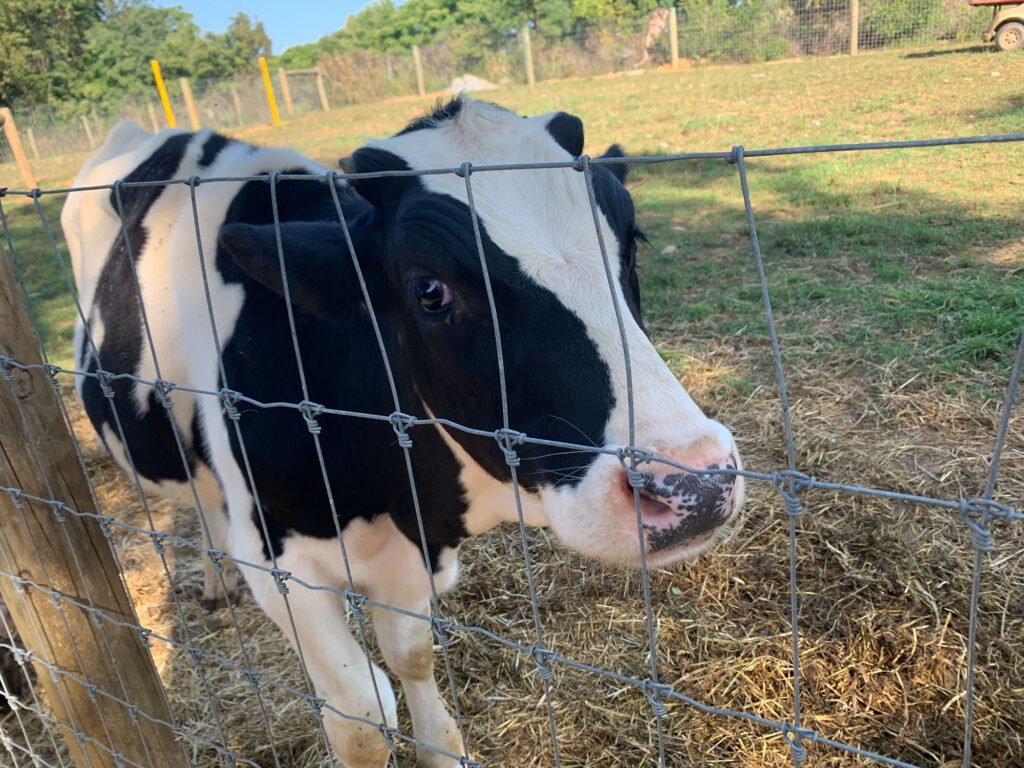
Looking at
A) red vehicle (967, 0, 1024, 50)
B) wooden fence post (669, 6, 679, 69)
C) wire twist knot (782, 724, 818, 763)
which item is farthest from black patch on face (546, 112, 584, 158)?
wooden fence post (669, 6, 679, 69)

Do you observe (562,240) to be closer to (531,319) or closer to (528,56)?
(531,319)

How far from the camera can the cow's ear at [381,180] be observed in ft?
5.22

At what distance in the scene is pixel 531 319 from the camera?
51.1 inches

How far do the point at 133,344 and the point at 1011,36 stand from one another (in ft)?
33.0

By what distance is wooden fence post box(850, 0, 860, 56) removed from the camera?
15.4 metres

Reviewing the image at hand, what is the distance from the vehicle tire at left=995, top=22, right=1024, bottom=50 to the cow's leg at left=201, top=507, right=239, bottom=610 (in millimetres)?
9757

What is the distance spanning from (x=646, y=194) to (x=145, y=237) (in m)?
6.42

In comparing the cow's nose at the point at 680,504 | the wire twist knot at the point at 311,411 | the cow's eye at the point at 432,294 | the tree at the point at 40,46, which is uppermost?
the tree at the point at 40,46

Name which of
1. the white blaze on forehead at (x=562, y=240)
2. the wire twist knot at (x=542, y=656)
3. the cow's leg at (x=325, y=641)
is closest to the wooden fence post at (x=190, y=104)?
the cow's leg at (x=325, y=641)

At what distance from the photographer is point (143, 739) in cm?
196

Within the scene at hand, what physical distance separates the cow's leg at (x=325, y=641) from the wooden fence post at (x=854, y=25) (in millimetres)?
17350

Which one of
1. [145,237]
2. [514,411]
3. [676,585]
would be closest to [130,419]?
[145,237]

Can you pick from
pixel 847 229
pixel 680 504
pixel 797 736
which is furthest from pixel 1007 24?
pixel 797 736

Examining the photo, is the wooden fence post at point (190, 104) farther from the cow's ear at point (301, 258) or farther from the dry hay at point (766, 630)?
the cow's ear at point (301, 258)
